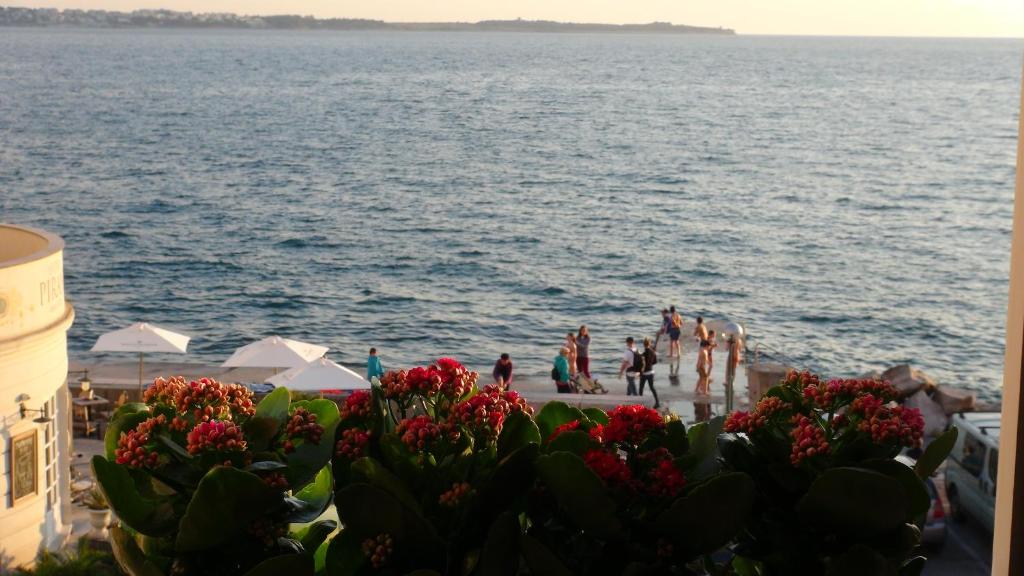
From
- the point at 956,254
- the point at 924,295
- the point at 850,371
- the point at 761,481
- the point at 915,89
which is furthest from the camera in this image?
the point at 915,89

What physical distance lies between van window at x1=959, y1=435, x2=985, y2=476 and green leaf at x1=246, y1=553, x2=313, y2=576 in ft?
50.3

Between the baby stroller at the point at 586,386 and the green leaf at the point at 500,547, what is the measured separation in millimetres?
23649

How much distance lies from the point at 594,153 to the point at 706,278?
43.1 metres

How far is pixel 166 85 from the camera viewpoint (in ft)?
502

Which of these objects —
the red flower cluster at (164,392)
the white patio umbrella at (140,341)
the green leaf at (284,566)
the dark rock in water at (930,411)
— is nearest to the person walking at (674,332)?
the dark rock in water at (930,411)

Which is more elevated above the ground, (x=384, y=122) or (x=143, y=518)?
(x=143, y=518)

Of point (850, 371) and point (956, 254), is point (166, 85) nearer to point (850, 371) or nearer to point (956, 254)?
point (956, 254)

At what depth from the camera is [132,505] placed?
3.25 metres

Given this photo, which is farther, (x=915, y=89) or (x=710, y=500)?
(x=915, y=89)

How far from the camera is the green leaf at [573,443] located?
135 inches

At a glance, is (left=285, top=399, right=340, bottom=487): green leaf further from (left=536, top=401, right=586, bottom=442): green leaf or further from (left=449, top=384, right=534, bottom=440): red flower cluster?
(left=536, top=401, right=586, bottom=442): green leaf

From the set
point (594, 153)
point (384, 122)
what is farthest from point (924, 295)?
point (384, 122)

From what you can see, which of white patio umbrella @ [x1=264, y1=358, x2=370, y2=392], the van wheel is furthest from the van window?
white patio umbrella @ [x1=264, y1=358, x2=370, y2=392]

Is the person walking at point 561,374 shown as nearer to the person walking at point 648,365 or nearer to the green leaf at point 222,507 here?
the person walking at point 648,365
